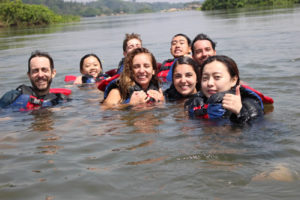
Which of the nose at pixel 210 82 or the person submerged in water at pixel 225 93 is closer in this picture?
the person submerged in water at pixel 225 93

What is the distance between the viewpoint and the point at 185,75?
5023 mm

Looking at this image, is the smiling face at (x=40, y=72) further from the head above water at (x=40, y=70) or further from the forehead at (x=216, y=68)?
the forehead at (x=216, y=68)

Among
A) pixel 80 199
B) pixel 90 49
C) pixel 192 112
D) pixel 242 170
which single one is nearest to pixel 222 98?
pixel 192 112

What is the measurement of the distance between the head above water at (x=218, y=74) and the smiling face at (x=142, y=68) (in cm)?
125

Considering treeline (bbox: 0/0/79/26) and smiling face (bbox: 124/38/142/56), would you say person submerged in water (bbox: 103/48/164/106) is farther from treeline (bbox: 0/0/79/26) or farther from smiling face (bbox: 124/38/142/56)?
treeline (bbox: 0/0/79/26)

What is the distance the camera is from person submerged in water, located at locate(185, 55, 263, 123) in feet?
12.8

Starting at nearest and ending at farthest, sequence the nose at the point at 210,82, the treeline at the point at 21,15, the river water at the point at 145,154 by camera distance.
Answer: the river water at the point at 145,154, the nose at the point at 210,82, the treeline at the point at 21,15

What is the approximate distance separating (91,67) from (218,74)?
448 centimetres

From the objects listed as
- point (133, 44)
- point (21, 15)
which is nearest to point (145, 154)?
point (133, 44)

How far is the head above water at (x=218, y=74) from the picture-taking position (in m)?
3.97

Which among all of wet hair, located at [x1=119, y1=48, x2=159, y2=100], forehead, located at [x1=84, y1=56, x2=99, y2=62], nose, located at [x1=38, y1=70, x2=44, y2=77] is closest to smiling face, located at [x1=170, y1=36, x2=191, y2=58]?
forehead, located at [x1=84, y1=56, x2=99, y2=62]

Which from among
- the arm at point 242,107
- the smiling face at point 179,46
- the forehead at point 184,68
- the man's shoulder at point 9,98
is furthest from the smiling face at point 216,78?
the smiling face at point 179,46

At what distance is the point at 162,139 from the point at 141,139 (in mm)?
212

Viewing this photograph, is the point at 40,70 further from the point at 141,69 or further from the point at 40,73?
the point at 141,69
